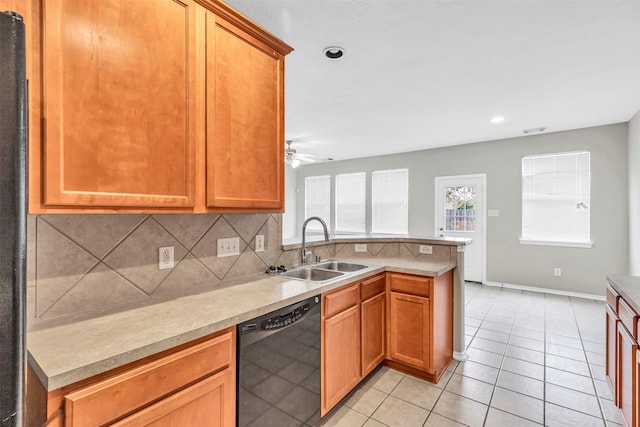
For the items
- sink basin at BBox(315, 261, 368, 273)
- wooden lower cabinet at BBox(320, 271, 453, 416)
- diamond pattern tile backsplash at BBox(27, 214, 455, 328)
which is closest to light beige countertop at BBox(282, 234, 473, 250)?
sink basin at BBox(315, 261, 368, 273)

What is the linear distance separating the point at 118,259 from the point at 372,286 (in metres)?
1.66

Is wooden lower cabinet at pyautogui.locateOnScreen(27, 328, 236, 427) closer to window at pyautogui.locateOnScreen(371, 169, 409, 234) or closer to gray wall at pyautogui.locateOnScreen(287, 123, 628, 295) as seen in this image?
gray wall at pyautogui.locateOnScreen(287, 123, 628, 295)

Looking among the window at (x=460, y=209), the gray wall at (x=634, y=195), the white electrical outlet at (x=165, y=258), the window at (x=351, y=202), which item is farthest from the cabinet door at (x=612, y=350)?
the window at (x=351, y=202)

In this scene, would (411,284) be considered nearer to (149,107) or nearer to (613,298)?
(613,298)

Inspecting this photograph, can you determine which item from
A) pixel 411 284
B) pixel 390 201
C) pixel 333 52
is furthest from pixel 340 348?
pixel 390 201

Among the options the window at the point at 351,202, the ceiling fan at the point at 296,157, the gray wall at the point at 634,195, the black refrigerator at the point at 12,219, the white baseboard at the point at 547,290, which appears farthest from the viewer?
the window at the point at 351,202

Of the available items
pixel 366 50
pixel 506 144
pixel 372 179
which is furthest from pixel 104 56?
pixel 372 179

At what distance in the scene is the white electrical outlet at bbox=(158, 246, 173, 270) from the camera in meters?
1.62

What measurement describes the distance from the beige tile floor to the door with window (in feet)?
6.69

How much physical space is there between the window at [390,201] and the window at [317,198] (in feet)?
4.23

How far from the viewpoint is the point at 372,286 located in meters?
2.29

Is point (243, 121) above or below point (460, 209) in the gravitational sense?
above

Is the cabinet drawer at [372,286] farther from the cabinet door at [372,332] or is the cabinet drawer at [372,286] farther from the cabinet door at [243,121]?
the cabinet door at [243,121]

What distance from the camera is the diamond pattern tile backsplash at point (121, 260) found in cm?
126
